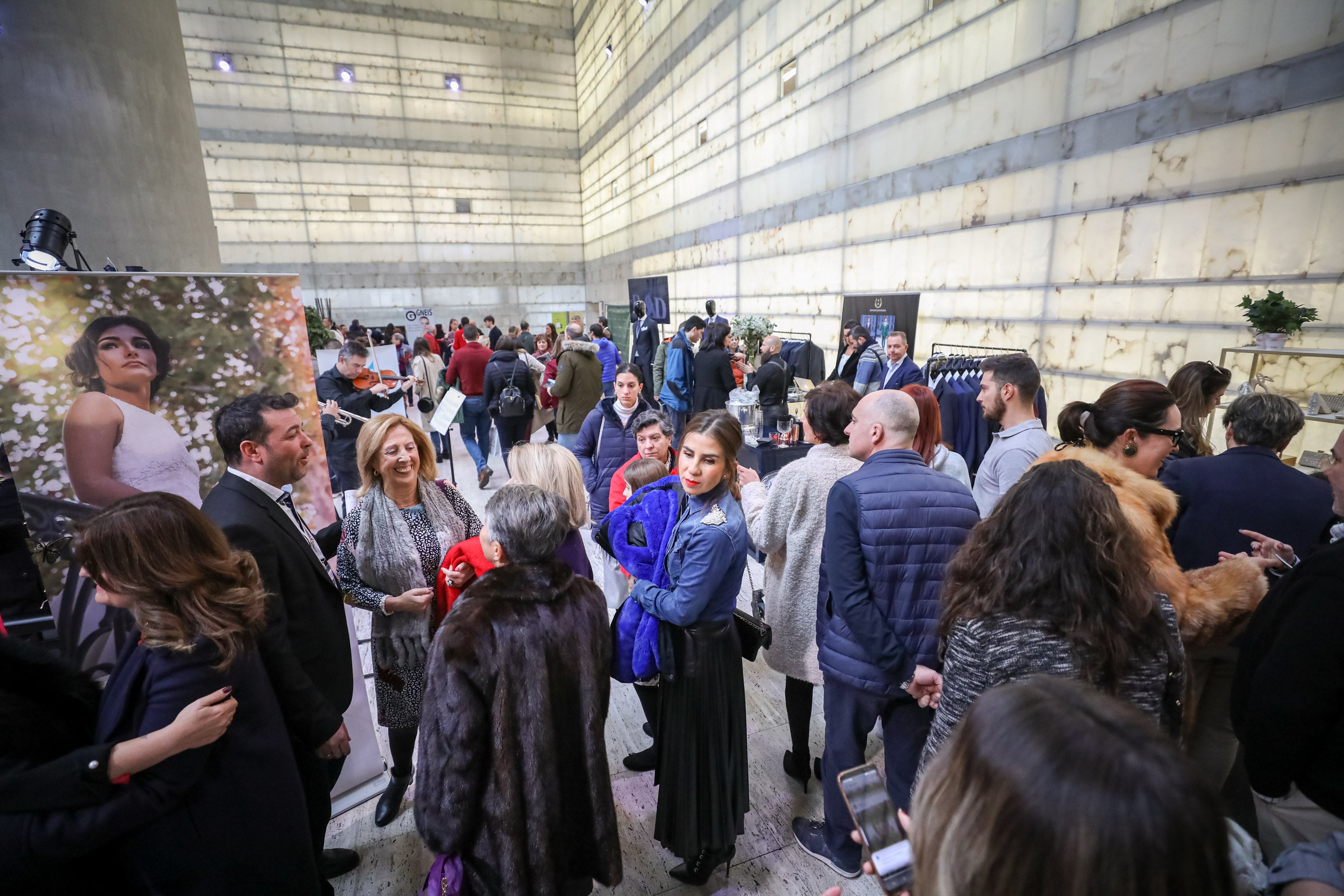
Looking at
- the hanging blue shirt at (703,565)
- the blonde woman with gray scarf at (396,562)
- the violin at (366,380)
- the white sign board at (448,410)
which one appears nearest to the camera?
the hanging blue shirt at (703,565)

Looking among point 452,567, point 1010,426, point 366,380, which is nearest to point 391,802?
point 452,567

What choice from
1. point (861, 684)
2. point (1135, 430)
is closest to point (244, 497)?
point (861, 684)

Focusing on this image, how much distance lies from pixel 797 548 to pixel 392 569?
1672mm

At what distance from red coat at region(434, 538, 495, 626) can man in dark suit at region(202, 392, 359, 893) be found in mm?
328

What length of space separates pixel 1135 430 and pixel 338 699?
320 centimetres

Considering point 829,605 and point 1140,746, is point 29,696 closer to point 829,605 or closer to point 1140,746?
point 1140,746

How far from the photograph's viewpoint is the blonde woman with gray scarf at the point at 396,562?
2254 millimetres

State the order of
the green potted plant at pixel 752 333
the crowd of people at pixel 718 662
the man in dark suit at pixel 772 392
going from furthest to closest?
the green potted plant at pixel 752 333
the man in dark suit at pixel 772 392
the crowd of people at pixel 718 662

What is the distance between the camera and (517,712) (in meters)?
1.51

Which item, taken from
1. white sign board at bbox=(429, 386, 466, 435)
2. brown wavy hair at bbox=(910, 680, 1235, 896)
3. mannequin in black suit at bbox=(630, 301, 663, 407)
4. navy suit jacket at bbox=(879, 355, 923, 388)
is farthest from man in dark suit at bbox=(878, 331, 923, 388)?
brown wavy hair at bbox=(910, 680, 1235, 896)

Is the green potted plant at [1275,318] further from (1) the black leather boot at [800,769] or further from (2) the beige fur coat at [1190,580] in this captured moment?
(1) the black leather boot at [800,769]

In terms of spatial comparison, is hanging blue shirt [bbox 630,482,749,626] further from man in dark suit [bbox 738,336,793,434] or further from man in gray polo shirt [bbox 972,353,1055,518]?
man in dark suit [bbox 738,336,793,434]

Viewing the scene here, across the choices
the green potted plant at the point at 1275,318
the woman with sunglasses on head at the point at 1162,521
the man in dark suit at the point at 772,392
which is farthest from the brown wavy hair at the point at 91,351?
the green potted plant at the point at 1275,318

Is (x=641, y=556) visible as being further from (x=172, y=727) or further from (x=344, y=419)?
(x=344, y=419)
